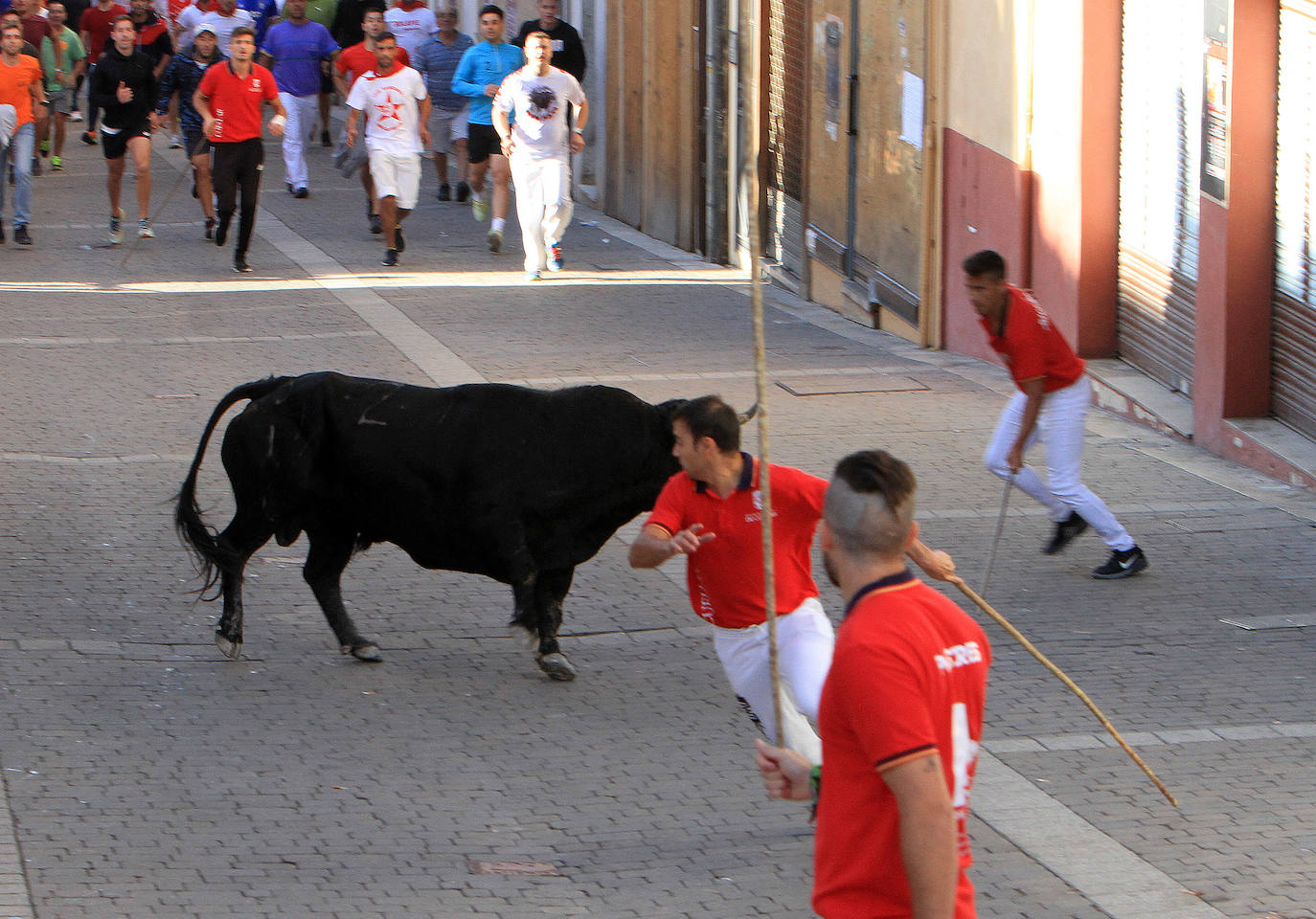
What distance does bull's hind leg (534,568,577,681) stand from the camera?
22.9ft

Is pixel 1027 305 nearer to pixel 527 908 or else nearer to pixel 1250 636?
pixel 1250 636

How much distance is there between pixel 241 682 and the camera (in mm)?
7113

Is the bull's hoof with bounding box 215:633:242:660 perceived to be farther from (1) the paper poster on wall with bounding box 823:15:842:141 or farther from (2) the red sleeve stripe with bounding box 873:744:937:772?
(1) the paper poster on wall with bounding box 823:15:842:141

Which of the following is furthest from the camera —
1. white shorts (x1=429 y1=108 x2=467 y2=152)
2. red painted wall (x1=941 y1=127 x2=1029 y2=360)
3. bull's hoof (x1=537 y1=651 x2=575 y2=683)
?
white shorts (x1=429 y1=108 x2=467 y2=152)

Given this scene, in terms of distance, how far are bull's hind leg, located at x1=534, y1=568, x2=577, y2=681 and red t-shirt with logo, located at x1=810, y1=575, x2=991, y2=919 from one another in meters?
3.73

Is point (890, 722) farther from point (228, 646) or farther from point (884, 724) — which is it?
point (228, 646)

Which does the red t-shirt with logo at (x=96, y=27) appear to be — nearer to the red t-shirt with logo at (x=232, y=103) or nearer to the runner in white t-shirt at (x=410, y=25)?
the runner in white t-shirt at (x=410, y=25)

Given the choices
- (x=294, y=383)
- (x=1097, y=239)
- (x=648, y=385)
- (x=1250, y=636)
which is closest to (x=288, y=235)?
(x=648, y=385)

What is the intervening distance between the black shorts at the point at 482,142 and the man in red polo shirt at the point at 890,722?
15076 millimetres

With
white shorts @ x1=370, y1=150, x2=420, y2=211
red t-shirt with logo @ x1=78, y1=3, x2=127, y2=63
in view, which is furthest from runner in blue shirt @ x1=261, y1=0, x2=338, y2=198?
red t-shirt with logo @ x1=78, y1=3, x2=127, y2=63

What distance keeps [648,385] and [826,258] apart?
437 cm

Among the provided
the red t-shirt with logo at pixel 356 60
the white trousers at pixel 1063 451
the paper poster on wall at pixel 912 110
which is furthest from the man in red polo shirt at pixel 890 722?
the red t-shirt with logo at pixel 356 60

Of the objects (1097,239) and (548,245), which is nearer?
(1097,239)

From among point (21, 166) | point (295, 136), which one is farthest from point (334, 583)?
point (295, 136)
